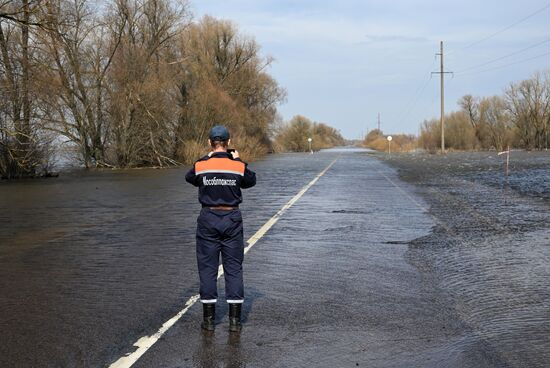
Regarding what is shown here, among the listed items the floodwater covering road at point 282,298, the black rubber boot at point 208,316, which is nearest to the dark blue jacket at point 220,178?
the black rubber boot at point 208,316

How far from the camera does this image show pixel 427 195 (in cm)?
1894

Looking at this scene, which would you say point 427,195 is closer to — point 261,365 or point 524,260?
point 524,260

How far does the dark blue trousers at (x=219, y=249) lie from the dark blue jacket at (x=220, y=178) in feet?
0.36

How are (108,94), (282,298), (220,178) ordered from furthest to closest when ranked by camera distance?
1. (108,94)
2. (282,298)
3. (220,178)

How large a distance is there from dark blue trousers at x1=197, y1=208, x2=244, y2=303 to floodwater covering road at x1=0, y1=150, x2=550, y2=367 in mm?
325

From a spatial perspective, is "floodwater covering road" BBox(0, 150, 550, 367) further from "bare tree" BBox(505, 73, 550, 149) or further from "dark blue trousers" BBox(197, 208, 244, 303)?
"bare tree" BBox(505, 73, 550, 149)

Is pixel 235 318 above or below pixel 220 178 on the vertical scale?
below

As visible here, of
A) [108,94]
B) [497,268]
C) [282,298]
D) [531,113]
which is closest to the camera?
[282,298]

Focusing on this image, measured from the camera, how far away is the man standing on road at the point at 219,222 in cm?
561

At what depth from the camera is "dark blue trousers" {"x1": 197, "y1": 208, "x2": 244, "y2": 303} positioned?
5605mm

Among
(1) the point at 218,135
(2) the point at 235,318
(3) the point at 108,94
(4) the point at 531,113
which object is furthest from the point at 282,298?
(4) the point at 531,113

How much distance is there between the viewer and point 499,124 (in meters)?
106

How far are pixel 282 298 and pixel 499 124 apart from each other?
4202 inches

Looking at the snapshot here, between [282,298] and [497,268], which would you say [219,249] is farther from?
[497,268]
